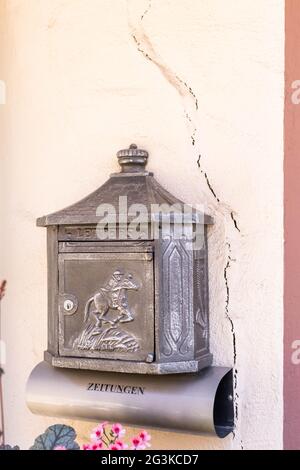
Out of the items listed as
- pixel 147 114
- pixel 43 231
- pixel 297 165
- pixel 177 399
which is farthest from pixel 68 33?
pixel 177 399

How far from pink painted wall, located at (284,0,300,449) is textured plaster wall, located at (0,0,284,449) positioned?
0.02 metres

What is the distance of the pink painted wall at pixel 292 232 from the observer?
1.79 metres

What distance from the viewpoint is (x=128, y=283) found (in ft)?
5.61

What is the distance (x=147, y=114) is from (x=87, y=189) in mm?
334

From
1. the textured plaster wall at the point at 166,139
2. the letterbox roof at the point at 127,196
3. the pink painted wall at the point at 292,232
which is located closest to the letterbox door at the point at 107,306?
the letterbox roof at the point at 127,196

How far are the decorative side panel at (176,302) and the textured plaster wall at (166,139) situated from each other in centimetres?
19

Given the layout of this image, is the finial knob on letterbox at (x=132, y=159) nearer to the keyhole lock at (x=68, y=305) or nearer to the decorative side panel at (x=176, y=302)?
the decorative side panel at (x=176, y=302)

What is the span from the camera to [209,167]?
74.7 inches

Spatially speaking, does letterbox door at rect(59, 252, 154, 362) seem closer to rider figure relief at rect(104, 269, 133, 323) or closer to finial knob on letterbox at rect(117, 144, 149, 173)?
rider figure relief at rect(104, 269, 133, 323)

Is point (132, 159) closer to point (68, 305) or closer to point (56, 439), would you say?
point (68, 305)

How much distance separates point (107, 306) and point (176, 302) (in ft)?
0.68

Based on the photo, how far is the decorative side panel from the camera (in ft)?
5.54

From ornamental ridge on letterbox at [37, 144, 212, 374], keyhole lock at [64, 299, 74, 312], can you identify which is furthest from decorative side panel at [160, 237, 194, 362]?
keyhole lock at [64, 299, 74, 312]

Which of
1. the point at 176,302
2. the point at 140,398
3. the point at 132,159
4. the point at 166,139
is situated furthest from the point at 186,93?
the point at 140,398
